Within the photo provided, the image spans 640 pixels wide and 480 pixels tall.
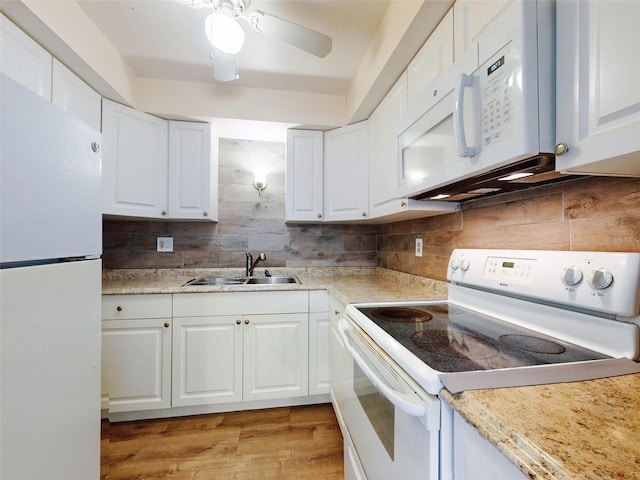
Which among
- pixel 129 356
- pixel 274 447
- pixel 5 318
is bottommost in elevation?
pixel 274 447

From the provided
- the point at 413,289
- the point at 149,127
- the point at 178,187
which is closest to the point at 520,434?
the point at 413,289

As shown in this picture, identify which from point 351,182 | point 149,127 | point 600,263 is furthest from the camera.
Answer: point 351,182

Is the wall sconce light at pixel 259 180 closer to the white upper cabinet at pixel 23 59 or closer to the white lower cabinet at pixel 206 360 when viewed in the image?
the white lower cabinet at pixel 206 360

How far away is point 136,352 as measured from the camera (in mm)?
1728

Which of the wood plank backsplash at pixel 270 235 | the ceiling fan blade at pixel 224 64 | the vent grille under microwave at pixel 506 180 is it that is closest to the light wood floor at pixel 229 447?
the wood plank backsplash at pixel 270 235

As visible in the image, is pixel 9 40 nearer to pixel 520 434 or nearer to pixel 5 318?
pixel 5 318

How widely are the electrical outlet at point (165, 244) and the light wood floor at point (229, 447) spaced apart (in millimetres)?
1207

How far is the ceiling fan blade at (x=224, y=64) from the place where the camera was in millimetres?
1335

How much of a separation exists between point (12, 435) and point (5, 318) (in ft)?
0.87

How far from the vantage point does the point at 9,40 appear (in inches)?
45.0

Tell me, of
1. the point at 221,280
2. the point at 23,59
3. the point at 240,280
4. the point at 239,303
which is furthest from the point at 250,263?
the point at 23,59

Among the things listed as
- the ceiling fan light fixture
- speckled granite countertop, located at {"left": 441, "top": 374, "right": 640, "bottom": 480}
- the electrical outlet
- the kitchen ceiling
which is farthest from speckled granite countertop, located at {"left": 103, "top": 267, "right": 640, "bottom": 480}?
the electrical outlet

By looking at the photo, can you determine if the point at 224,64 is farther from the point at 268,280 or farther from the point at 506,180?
the point at 268,280

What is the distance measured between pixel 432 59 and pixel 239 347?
1.91 m
